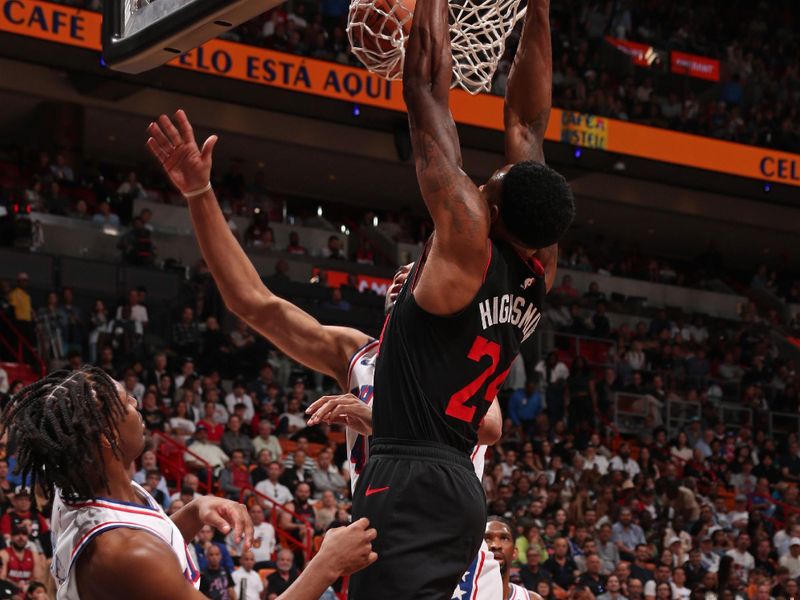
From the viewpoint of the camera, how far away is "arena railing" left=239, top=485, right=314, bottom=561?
11.6m

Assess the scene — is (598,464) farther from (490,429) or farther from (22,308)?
(490,429)

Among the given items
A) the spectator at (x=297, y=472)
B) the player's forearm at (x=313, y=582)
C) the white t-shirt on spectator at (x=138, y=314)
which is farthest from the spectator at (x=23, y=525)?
the player's forearm at (x=313, y=582)

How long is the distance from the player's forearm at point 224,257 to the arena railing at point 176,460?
8.08 metres

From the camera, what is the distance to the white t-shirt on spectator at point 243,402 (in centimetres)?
1401

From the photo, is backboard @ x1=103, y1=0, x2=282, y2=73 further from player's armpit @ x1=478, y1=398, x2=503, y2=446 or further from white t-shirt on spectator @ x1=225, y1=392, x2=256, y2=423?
white t-shirt on spectator @ x1=225, y1=392, x2=256, y2=423

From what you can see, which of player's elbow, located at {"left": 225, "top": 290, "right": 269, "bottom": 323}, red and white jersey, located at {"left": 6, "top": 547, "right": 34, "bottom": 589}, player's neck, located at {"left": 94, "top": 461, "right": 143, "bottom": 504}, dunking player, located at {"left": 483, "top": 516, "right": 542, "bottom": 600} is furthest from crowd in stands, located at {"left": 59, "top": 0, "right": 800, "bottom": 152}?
player's neck, located at {"left": 94, "top": 461, "right": 143, "bottom": 504}

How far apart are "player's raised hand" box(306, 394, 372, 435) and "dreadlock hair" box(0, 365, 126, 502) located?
0.54m

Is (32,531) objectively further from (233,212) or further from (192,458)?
(233,212)

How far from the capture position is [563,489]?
14641 mm

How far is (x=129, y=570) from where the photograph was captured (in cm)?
293

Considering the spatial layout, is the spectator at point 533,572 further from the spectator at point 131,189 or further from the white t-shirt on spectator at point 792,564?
the spectator at point 131,189

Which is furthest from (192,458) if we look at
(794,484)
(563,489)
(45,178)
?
(794,484)

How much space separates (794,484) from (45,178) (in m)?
11.0

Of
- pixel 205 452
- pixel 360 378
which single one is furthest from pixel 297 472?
pixel 360 378
